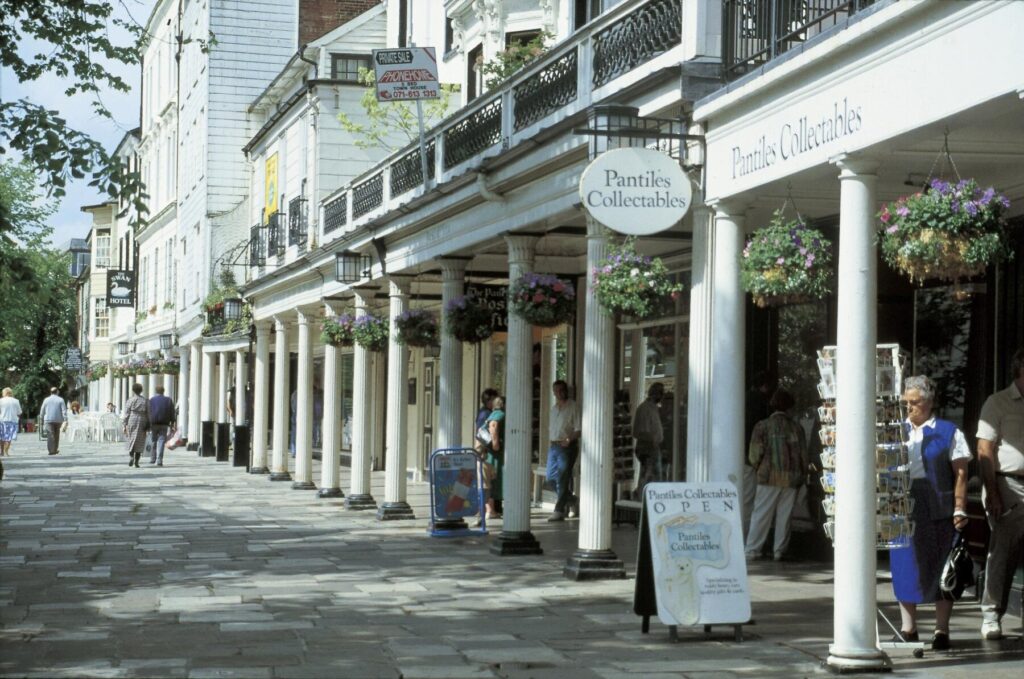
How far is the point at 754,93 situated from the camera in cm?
1034

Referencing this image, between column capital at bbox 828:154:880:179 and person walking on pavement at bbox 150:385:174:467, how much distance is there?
27565 mm

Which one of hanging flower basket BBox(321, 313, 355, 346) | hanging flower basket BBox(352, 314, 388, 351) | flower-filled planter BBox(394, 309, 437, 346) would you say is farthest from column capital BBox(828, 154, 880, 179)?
hanging flower basket BBox(321, 313, 355, 346)

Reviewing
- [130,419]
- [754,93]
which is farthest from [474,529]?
[130,419]

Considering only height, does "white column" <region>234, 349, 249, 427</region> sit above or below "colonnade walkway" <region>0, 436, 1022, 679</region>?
above

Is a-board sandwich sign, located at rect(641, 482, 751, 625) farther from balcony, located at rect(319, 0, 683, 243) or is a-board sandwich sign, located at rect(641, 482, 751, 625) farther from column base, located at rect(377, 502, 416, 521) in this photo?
column base, located at rect(377, 502, 416, 521)

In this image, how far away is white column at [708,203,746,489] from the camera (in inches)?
443

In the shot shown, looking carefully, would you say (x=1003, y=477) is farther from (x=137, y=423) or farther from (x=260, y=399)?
(x=137, y=423)

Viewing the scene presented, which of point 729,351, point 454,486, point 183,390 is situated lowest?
point 454,486

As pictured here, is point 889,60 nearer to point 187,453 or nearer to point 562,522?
point 562,522

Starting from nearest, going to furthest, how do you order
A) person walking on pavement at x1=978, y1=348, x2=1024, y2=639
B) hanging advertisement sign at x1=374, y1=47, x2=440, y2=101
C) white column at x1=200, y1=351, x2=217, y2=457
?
person walking on pavement at x1=978, y1=348, x2=1024, y2=639
hanging advertisement sign at x1=374, y1=47, x2=440, y2=101
white column at x1=200, y1=351, x2=217, y2=457

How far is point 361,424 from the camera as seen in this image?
871 inches

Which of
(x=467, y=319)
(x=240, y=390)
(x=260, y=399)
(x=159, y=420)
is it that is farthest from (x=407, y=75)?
(x=240, y=390)

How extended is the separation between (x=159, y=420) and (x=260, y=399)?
196 inches

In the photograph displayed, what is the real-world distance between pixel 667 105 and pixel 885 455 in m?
3.59
